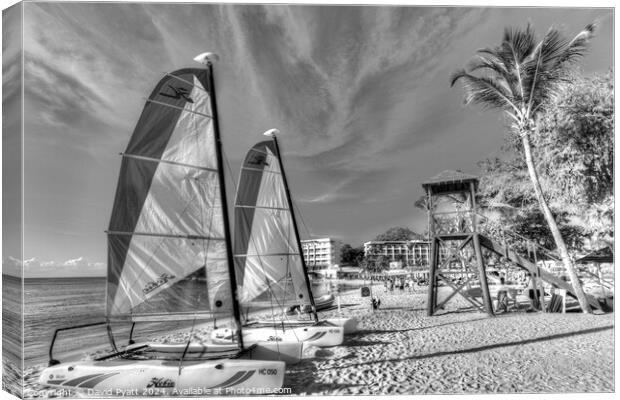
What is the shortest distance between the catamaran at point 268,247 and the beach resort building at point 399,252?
2664 cm

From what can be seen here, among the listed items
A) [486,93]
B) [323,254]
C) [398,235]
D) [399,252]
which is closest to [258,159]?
[486,93]

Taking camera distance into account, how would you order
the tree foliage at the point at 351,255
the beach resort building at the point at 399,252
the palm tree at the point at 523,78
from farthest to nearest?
1. the tree foliage at the point at 351,255
2. the beach resort building at the point at 399,252
3. the palm tree at the point at 523,78

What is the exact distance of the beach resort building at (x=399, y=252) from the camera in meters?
35.8

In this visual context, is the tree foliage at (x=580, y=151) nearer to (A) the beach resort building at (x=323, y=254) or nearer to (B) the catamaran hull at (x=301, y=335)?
(B) the catamaran hull at (x=301, y=335)

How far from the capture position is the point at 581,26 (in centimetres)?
699

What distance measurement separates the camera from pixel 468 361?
7.15 m

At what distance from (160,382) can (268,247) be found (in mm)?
4759

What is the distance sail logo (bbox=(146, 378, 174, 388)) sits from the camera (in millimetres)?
5824

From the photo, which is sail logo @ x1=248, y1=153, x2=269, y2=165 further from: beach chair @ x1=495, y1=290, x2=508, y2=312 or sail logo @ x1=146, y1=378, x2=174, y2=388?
beach chair @ x1=495, y1=290, x2=508, y2=312

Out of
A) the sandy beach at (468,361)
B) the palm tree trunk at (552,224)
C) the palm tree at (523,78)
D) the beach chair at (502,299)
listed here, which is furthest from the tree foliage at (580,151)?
the beach chair at (502,299)

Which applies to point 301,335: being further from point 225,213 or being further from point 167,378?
point 225,213

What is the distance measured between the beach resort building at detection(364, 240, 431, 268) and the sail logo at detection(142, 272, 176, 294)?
1223 inches

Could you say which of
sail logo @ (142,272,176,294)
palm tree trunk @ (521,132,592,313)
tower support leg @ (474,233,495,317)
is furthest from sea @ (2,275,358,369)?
palm tree trunk @ (521,132,592,313)

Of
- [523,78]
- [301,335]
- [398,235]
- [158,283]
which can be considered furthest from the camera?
[398,235]
